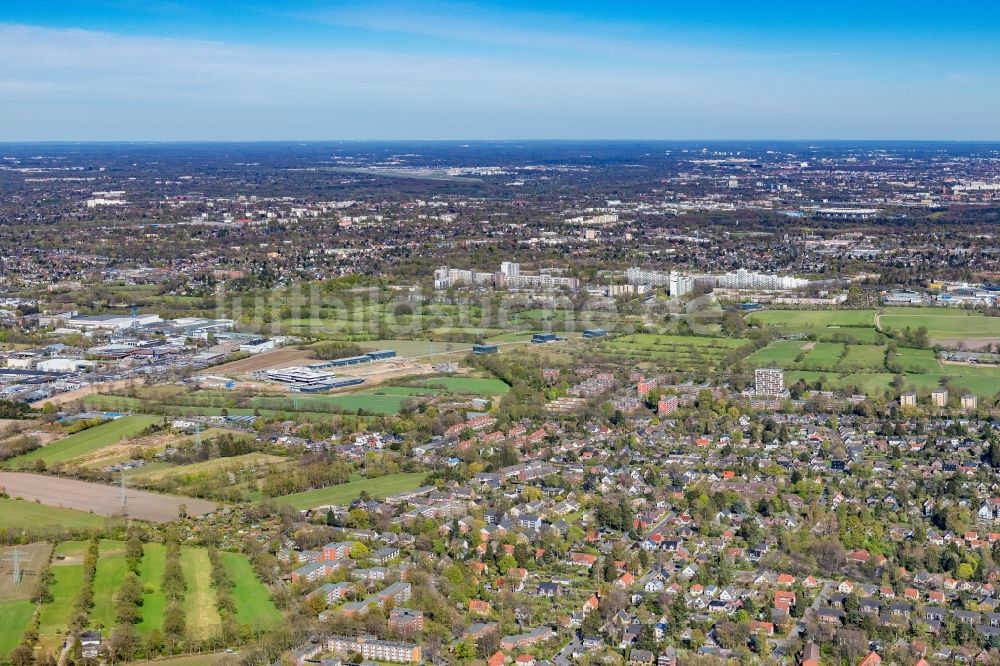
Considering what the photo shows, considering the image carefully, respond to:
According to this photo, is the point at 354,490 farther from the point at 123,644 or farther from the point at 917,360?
the point at 917,360

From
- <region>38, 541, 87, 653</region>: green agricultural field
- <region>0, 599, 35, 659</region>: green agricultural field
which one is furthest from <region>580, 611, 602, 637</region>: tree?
<region>0, 599, 35, 659</region>: green agricultural field

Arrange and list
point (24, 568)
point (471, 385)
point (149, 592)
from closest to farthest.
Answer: point (149, 592), point (24, 568), point (471, 385)

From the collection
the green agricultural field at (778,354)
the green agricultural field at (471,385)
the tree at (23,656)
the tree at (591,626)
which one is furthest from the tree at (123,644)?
the green agricultural field at (778,354)

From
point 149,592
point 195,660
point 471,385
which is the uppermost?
point 471,385

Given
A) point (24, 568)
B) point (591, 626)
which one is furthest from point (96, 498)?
point (591, 626)

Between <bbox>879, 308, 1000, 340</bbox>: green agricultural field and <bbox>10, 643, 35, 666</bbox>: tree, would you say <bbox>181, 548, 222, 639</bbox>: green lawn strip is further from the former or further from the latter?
<bbox>879, 308, 1000, 340</bbox>: green agricultural field

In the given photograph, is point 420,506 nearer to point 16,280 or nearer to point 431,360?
point 431,360
